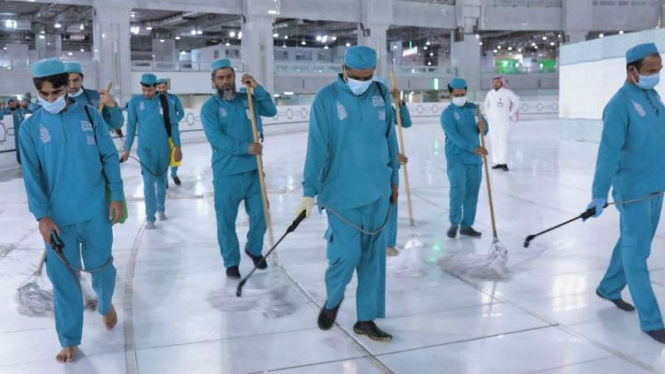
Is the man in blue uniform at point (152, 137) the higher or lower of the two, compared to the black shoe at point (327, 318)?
higher

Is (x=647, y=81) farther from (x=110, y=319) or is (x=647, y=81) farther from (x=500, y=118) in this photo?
(x=500, y=118)

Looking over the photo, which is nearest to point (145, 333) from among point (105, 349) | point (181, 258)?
point (105, 349)

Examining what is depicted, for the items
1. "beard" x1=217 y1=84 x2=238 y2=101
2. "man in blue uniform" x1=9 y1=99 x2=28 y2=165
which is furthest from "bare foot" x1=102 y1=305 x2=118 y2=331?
"man in blue uniform" x1=9 y1=99 x2=28 y2=165

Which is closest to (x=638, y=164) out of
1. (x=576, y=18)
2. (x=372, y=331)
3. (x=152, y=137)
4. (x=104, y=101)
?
(x=372, y=331)

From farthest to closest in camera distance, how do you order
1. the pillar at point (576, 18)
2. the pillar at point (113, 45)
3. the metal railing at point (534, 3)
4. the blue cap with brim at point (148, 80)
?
the metal railing at point (534, 3) < the pillar at point (576, 18) < the pillar at point (113, 45) < the blue cap with brim at point (148, 80)

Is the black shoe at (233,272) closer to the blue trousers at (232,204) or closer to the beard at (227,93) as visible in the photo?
the blue trousers at (232,204)

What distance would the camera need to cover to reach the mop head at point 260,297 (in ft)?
17.8

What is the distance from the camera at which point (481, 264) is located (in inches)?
261

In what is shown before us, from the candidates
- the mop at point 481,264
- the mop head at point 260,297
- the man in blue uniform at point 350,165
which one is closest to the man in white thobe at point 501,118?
the mop at point 481,264

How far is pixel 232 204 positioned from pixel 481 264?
94.1 inches

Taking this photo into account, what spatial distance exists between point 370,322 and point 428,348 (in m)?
0.44

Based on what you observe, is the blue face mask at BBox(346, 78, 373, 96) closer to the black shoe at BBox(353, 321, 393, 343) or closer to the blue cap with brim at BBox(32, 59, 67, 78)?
the black shoe at BBox(353, 321, 393, 343)

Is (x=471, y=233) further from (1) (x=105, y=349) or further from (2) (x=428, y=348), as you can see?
(1) (x=105, y=349)

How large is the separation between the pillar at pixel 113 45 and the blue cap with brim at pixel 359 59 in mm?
30503
